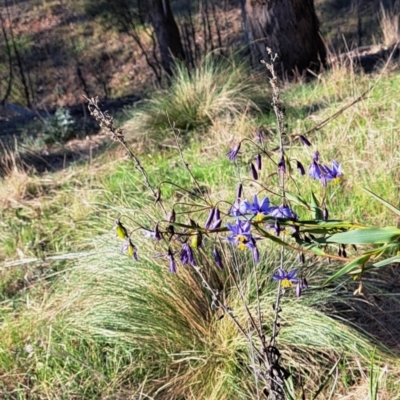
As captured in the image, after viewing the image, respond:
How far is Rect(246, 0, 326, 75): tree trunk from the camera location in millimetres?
6719

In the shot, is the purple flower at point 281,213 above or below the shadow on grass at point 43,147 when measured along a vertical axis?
above

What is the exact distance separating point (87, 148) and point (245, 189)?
118 inches

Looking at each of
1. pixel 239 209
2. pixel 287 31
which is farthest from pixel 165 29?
pixel 239 209

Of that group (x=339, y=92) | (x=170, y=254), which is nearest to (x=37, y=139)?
(x=339, y=92)

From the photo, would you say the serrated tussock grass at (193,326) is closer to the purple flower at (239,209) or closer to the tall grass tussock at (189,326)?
the tall grass tussock at (189,326)

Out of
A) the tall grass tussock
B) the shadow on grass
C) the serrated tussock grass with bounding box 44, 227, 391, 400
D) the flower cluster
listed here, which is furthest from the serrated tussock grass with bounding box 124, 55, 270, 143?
the flower cluster

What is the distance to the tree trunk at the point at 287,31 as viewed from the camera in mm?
6719

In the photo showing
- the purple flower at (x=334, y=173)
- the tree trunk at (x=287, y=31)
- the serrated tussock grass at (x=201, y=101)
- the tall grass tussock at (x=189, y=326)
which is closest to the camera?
the purple flower at (x=334, y=173)

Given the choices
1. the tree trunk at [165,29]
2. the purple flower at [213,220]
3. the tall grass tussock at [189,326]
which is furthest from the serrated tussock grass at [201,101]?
the tree trunk at [165,29]

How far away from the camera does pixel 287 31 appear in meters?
6.80

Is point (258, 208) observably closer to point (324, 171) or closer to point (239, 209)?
point (239, 209)

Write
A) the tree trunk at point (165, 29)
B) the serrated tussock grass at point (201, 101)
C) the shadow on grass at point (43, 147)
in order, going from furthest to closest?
the tree trunk at point (165, 29) < the shadow on grass at point (43, 147) < the serrated tussock grass at point (201, 101)

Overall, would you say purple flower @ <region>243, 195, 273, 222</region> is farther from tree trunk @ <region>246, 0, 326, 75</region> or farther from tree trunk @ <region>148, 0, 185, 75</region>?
tree trunk @ <region>148, 0, 185, 75</region>

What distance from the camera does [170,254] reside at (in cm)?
148
